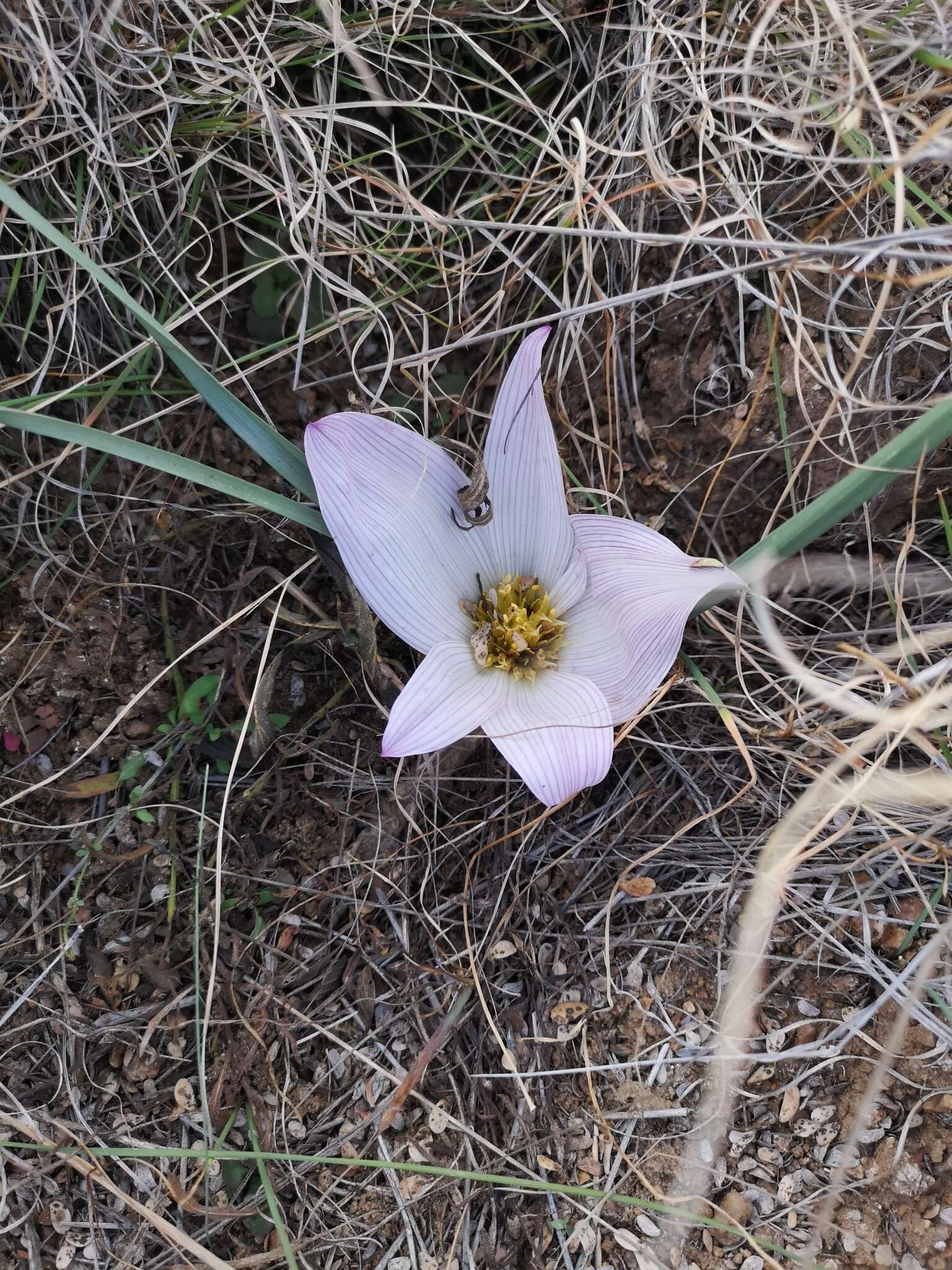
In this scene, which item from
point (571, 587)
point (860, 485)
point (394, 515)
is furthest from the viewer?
point (571, 587)

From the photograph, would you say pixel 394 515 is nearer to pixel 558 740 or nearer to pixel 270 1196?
pixel 558 740

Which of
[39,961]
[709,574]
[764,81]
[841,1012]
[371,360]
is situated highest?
[764,81]

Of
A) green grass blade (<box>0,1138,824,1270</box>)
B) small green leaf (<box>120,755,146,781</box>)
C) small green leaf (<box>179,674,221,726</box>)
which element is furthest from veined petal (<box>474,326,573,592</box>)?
green grass blade (<box>0,1138,824,1270</box>)

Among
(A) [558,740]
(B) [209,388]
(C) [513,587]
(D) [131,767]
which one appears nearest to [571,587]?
(C) [513,587]

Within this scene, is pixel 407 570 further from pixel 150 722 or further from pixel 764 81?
pixel 764 81

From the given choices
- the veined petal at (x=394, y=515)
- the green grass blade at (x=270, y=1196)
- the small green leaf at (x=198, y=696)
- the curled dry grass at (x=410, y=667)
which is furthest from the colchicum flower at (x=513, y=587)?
the green grass blade at (x=270, y=1196)

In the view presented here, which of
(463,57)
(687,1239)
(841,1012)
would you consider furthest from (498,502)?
(687,1239)

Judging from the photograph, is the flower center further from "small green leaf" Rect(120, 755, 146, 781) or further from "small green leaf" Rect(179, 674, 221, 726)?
"small green leaf" Rect(120, 755, 146, 781)

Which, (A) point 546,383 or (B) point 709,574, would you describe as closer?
(B) point 709,574
